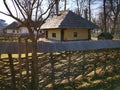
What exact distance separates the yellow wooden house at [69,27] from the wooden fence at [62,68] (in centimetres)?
1757

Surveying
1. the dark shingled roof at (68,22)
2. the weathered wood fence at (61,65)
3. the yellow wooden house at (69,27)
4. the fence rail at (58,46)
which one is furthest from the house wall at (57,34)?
the fence rail at (58,46)

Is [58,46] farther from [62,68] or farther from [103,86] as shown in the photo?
[103,86]

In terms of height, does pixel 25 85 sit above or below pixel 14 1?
below

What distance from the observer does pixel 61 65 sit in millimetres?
10477

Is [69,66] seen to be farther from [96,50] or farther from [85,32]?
[85,32]

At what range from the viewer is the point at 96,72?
12328mm

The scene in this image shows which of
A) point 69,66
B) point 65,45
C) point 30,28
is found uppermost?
point 30,28

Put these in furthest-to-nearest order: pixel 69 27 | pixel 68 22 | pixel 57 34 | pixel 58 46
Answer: pixel 57 34
pixel 68 22
pixel 69 27
pixel 58 46

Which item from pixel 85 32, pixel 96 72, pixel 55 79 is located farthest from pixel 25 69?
pixel 85 32

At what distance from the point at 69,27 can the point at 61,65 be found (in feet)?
66.4

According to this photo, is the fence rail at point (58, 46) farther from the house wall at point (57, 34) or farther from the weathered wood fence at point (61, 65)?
the house wall at point (57, 34)

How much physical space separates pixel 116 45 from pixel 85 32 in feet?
67.1

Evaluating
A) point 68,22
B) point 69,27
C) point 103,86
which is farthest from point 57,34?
point 103,86

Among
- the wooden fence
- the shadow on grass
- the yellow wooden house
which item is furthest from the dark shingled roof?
the shadow on grass
